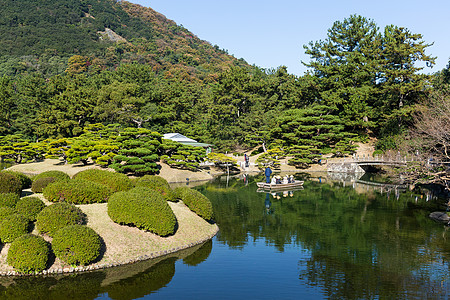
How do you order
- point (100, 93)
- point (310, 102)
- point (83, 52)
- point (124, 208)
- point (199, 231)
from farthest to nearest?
point (83, 52), point (310, 102), point (100, 93), point (199, 231), point (124, 208)

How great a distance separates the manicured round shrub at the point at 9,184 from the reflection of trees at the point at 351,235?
10.6 m

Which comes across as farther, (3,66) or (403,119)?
(3,66)

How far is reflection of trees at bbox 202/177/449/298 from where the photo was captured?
13.0 m

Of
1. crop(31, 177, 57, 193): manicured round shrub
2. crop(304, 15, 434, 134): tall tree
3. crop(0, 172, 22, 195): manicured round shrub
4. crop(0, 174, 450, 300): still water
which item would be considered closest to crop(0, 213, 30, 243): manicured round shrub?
crop(0, 174, 450, 300): still water

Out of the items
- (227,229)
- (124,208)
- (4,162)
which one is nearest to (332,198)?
(227,229)

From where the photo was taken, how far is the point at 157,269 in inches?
560

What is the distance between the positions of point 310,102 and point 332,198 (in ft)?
135

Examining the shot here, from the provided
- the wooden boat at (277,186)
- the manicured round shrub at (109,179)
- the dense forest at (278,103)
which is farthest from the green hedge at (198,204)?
the dense forest at (278,103)

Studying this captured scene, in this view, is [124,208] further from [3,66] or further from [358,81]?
[3,66]

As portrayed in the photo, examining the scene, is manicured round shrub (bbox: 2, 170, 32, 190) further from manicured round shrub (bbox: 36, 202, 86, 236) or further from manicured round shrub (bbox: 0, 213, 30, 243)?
manicured round shrub (bbox: 36, 202, 86, 236)

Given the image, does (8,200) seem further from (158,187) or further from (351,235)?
(351,235)

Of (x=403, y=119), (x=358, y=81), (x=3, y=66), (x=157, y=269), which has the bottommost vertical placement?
(x=157, y=269)

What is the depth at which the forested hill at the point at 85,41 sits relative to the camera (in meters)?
114

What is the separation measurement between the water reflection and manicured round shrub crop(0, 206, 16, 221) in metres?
2.77
